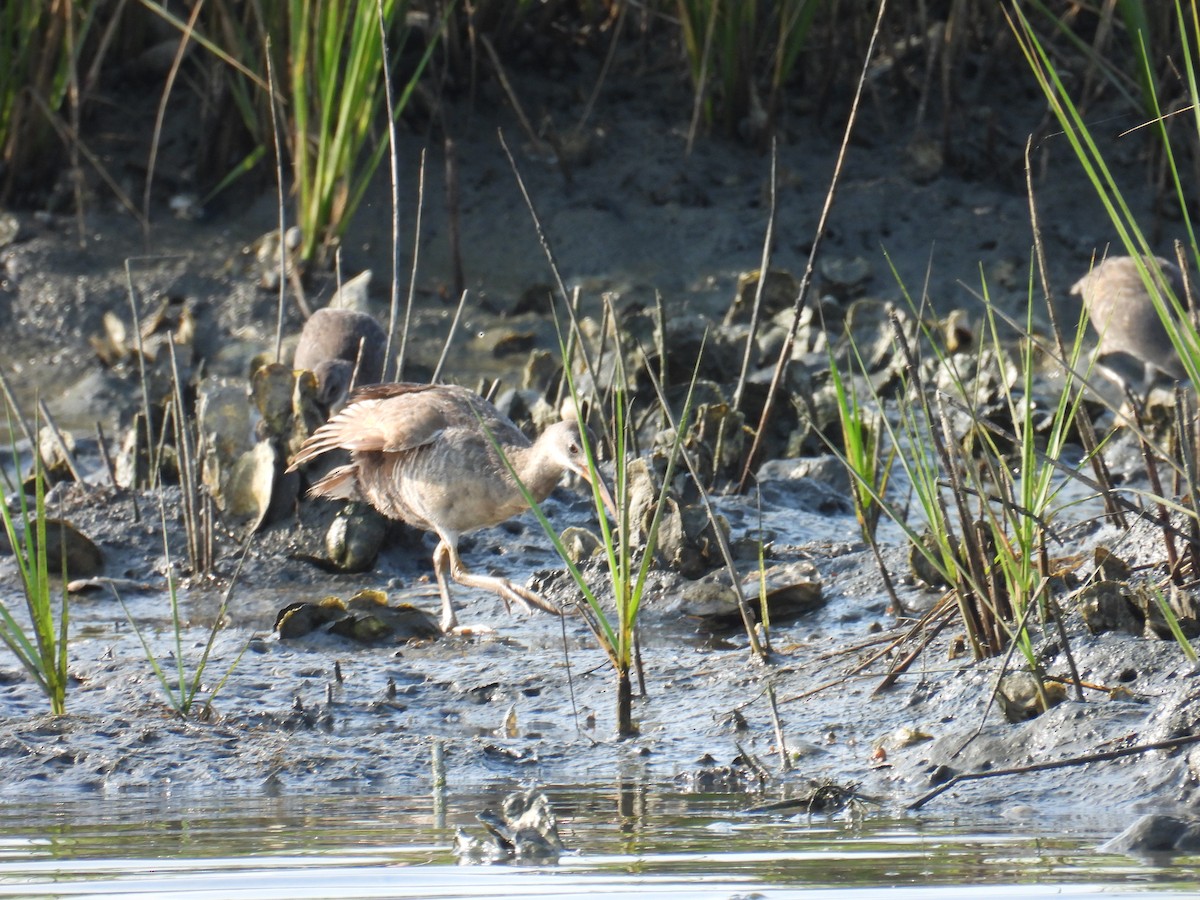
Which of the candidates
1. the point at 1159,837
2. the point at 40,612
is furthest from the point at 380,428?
the point at 1159,837

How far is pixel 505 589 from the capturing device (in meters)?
5.74

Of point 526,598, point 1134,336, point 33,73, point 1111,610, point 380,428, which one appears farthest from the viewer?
point 33,73

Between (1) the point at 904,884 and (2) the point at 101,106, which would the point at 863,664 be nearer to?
(1) the point at 904,884

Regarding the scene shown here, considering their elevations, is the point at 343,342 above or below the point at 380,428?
above

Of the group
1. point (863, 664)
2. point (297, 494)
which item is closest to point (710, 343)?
point (297, 494)

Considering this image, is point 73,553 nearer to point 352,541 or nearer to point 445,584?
point 352,541

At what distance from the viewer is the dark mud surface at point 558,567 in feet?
13.4

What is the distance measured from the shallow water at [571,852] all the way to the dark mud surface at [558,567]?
0.25 m

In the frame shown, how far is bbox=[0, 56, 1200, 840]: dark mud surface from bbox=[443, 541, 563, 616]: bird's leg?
0.31 ft

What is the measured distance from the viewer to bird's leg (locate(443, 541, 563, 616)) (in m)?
5.65

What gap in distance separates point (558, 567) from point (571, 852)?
10.4 ft

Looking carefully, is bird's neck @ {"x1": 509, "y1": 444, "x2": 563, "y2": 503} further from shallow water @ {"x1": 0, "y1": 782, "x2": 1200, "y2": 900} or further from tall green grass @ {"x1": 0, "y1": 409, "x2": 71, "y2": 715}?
shallow water @ {"x1": 0, "y1": 782, "x2": 1200, "y2": 900}

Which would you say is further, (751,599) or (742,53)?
(742,53)

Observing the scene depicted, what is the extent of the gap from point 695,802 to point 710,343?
4.43m
